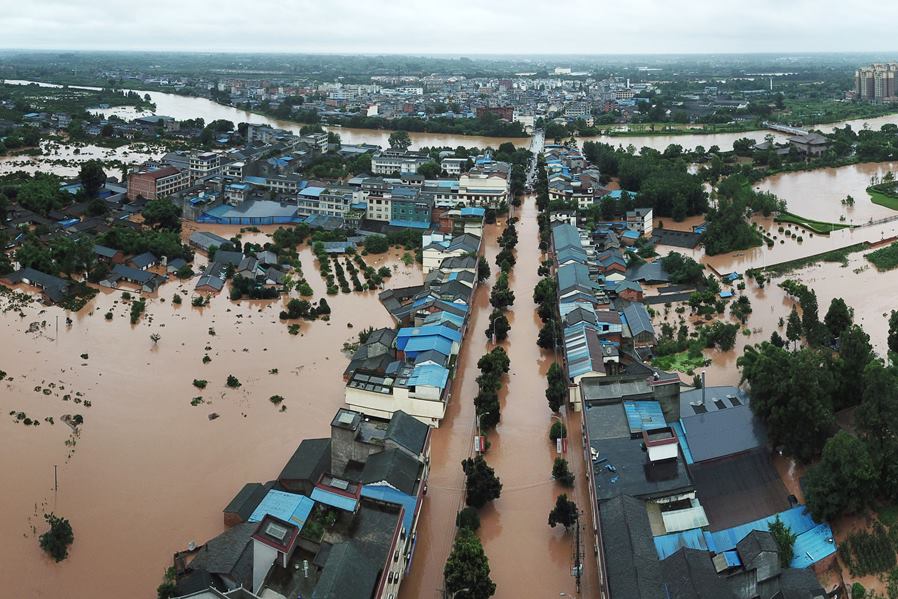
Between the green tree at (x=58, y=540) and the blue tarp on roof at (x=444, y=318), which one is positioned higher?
the blue tarp on roof at (x=444, y=318)

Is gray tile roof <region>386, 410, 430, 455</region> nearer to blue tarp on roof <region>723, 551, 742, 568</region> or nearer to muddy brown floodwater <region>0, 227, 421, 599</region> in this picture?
muddy brown floodwater <region>0, 227, 421, 599</region>

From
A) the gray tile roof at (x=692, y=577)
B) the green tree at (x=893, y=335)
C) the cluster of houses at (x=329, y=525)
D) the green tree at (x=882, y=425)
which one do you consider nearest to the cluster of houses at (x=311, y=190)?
the green tree at (x=893, y=335)

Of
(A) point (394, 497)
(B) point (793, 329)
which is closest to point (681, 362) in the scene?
(B) point (793, 329)

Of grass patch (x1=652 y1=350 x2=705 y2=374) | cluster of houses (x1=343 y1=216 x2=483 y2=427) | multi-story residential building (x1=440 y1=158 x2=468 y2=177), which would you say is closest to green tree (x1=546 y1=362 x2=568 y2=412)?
cluster of houses (x1=343 y1=216 x2=483 y2=427)

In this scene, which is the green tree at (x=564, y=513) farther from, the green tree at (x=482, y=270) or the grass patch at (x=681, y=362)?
the green tree at (x=482, y=270)

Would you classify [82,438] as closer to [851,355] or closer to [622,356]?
[622,356]

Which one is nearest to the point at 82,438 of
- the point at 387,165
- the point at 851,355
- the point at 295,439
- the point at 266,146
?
the point at 295,439

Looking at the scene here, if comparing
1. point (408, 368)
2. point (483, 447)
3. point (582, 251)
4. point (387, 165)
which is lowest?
point (483, 447)
